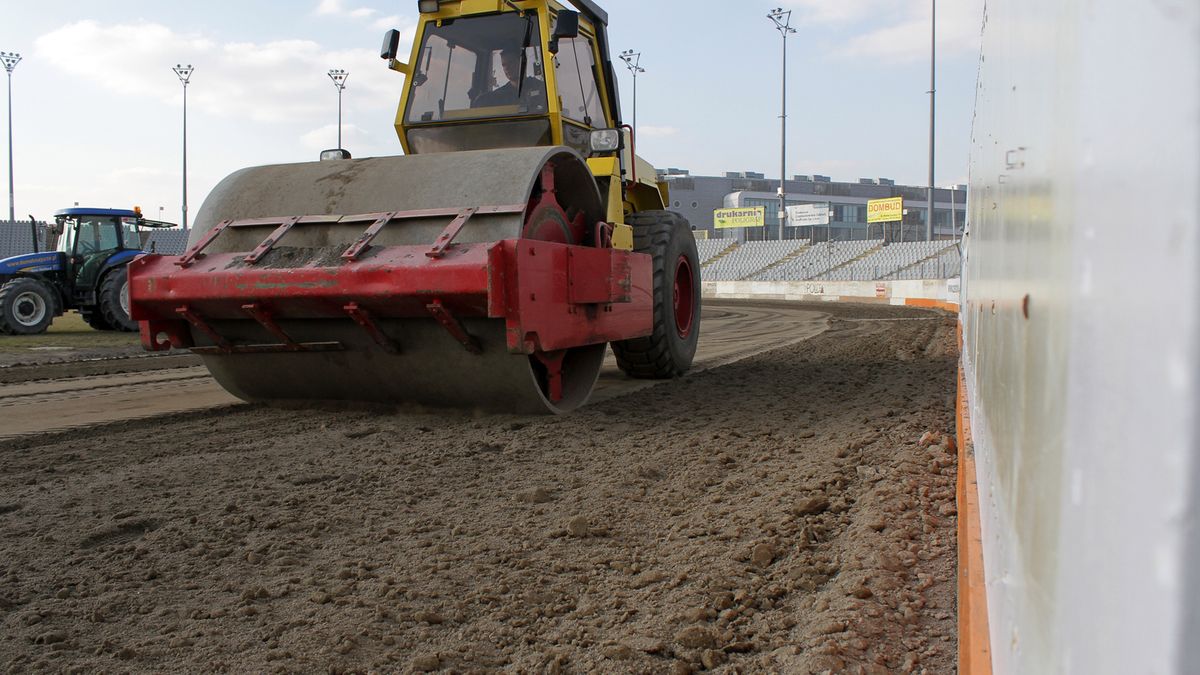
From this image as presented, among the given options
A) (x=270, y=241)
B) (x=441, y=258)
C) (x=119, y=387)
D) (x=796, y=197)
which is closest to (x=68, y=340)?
(x=119, y=387)

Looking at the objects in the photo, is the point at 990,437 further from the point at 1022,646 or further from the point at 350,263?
the point at 350,263

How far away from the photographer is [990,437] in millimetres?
2410

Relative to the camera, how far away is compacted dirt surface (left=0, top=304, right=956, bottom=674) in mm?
2602

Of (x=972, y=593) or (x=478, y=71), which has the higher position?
(x=478, y=71)

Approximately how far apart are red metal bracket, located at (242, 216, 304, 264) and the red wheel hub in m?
3.83

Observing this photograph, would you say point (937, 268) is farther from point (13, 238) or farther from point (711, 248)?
point (13, 238)

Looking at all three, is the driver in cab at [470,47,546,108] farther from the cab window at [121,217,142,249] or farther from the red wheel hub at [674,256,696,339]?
the cab window at [121,217,142,249]

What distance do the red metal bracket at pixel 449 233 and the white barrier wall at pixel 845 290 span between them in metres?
20.2

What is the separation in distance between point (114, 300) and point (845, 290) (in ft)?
77.3

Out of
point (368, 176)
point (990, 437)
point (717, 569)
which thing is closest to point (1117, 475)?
point (990, 437)

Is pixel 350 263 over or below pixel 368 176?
below

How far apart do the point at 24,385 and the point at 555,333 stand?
236 inches

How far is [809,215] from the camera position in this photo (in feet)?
217

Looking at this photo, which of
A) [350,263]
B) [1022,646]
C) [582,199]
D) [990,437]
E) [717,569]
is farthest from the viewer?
[582,199]
